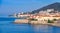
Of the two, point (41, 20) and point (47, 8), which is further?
point (47, 8)

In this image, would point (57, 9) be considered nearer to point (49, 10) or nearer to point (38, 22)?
point (49, 10)

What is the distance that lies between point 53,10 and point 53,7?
2.70 feet

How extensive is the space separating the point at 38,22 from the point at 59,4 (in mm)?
17377

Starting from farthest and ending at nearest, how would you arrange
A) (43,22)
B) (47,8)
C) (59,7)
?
(47,8), (59,7), (43,22)

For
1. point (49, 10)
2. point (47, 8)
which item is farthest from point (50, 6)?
point (49, 10)

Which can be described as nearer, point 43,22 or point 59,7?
point 43,22

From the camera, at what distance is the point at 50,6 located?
38.5 metres

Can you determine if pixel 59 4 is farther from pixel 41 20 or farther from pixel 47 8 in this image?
pixel 41 20

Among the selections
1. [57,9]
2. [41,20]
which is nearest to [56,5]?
[57,9]

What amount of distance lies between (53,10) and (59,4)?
1688 mm

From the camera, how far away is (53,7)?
121ft

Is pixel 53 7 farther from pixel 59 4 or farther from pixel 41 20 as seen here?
pixel 41 20

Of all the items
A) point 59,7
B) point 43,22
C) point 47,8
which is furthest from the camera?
point 47,8

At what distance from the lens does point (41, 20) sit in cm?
1878
